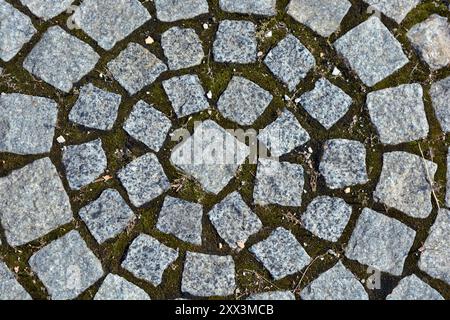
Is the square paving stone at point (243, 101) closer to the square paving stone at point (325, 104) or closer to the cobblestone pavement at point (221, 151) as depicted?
the cobblestone pavement at point (221, 151)

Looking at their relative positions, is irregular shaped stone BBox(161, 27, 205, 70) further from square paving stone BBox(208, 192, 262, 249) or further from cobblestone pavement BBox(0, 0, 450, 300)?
square paving stone BBox(208, 192, 262, 249)

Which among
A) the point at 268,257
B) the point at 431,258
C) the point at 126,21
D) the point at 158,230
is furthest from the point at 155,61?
the point at 431,258

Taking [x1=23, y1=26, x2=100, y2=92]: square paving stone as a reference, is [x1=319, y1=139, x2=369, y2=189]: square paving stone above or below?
below

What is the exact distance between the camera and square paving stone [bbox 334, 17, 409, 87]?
3434mm

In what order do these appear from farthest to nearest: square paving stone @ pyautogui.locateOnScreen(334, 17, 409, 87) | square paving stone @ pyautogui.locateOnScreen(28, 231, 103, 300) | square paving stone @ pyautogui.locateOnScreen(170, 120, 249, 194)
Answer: square paving stone @ pyautogui.locateOnScreen(334, 17, 409, 87), square paving stone @ pyautogui.locateOnScreen(170, 120, 249, 194), square paving stone @ pyautogui.locateOnScreen(28, 231, 103, 300)

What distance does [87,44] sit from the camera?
3.36 metres

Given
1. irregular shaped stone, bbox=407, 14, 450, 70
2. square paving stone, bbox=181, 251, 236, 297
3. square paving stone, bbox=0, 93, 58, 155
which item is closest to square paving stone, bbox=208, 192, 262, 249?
square paving stone, bbox=181, 251, 236, 297

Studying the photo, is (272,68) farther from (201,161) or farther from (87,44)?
(87,44)

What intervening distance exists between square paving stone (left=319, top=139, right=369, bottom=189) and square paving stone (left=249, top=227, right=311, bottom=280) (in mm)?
390

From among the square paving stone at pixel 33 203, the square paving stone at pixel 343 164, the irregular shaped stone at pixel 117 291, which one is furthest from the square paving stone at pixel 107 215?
the square paving stone at pixel 343 164

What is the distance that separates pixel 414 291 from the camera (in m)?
3.33

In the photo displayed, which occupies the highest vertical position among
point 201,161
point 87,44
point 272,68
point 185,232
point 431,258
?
point 87,44

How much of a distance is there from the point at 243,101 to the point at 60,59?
1.06m

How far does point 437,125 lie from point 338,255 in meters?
0.96
